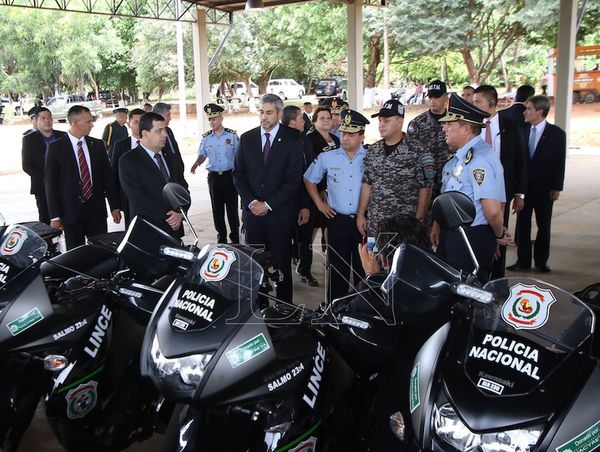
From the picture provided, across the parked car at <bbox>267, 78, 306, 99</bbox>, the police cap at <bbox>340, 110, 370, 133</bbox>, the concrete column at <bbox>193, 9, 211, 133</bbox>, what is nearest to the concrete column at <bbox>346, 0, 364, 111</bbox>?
the concrete column at <bbox>193, 9, 211, 133</bbox>

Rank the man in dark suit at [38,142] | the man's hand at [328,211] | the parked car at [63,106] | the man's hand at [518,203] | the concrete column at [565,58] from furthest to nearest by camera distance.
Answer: the parked car at [63,106] < the concrete column at [565,58] < the man in dark suit at [38,142] < the man's hand at [518,203] < the man's hand at [328,211]

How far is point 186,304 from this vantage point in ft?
7.59

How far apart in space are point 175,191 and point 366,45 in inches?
1317

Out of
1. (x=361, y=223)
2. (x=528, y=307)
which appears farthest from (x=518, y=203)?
(x=528, y=307)

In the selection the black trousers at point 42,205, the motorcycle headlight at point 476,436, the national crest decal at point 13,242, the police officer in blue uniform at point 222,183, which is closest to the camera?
the motorcycle headlight at point 476,436

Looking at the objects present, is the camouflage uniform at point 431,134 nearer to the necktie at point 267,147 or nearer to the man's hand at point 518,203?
the man's hand at point 518,203

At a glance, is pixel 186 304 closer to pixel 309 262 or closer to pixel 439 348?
pixel 439 348

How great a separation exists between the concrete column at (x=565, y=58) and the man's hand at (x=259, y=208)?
12.6 metres

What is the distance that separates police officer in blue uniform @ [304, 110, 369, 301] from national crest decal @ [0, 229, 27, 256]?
2325mm

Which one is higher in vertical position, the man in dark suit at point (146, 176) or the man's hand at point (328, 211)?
the man in dark suit at point (146, 176)

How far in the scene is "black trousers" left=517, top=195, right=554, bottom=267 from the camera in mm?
6691

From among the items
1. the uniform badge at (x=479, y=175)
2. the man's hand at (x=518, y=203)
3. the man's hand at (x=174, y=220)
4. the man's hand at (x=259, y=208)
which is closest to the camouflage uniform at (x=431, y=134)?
the man's hand at (x=518, y=203)

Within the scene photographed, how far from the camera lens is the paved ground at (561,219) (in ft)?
20.0

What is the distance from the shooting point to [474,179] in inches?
150
